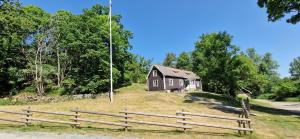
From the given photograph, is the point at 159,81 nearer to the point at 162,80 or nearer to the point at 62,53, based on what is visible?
the point at 162,80

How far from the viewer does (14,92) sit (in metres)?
47.7

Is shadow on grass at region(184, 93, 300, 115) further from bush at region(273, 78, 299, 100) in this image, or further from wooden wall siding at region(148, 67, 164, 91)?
bush at region(273, 78, 299, 100)

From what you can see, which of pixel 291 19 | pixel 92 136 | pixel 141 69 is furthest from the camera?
pixel 141 69

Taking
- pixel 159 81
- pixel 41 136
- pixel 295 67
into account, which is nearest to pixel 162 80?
pixel 159 81

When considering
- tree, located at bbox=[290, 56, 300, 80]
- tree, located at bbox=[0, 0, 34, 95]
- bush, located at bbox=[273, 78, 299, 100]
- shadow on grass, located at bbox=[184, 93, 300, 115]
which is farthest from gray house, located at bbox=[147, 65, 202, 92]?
tree, located at bbox=[290, 56, 300, 80]

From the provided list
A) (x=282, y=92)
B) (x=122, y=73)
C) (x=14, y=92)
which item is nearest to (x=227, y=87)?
(x=122, y=73)

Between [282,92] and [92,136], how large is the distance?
6491 centimetres

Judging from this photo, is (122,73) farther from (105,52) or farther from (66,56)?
(66,56)

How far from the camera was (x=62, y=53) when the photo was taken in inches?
1897

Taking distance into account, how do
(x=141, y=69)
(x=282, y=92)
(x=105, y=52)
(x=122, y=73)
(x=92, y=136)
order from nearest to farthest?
(x=92, y=136) → (x=105, y=52) → (x=122, y=73) → (x=282, y=92) → (x=141, y=69)

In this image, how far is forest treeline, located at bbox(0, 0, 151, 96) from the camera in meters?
40.5

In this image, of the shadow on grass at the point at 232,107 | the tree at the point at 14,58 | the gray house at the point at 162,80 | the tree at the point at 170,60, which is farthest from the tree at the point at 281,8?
the tree at the point at 170,60

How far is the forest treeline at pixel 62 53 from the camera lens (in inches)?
1593

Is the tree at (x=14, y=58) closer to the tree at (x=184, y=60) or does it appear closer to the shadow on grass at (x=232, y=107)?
the shadow on grass at (x=232, y=107)
